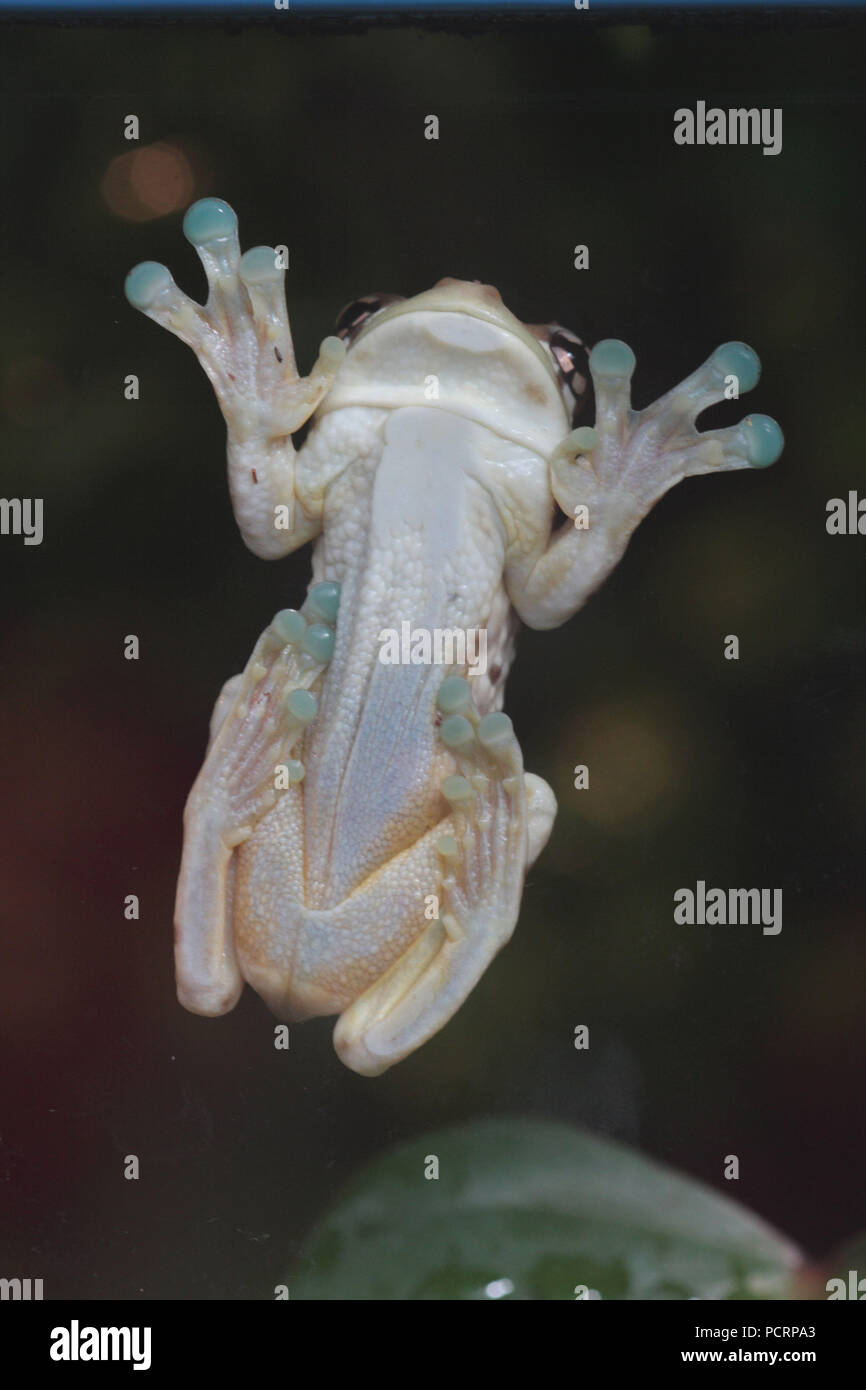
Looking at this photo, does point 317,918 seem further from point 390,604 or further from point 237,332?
point 237,332

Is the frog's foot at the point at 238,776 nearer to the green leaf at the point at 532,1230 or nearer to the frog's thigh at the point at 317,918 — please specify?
the frog's thigh at the point at 317,918

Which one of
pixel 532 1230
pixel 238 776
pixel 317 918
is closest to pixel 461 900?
pixel 317 918

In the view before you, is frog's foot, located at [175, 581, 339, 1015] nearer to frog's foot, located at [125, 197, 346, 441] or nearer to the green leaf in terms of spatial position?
frog's foot, located at [125, 197, 346, 441]

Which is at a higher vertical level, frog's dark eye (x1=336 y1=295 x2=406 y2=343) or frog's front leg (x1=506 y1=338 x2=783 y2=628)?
frog's dark eye (x1=336 y1=295 x2=406 y2=343)

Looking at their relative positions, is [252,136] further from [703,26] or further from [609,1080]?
[609,1080]

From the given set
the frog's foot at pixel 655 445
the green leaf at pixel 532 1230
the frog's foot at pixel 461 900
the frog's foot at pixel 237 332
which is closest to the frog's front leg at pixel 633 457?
the frog's foot at pixel 655 445

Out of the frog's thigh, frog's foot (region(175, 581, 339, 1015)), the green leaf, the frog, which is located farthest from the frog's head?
the green leaf
